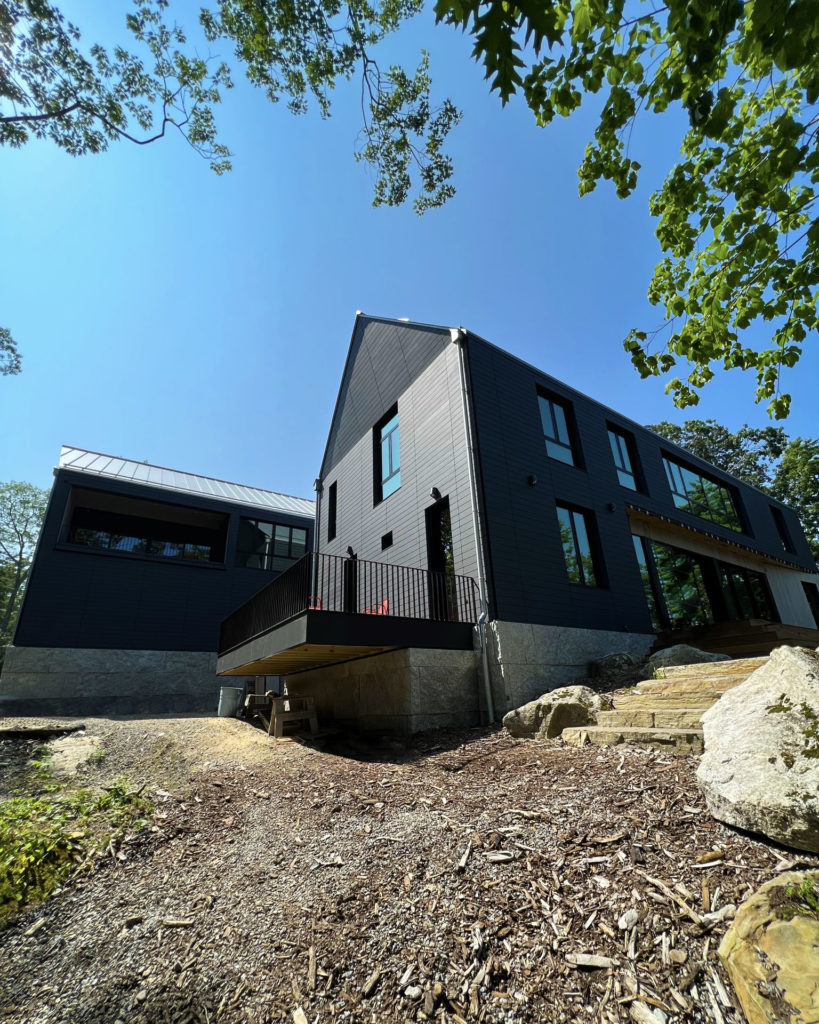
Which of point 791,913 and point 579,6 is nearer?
point 791,913

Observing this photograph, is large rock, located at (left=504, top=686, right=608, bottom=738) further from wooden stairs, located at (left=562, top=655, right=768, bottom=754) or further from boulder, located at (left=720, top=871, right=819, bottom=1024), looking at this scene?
boulder, located at (left=720, top=871, right=819, bottom=1024)

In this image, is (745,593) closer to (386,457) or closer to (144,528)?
(386,457)

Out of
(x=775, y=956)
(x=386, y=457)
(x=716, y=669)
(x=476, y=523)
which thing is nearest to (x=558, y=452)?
(x=476, y=523)

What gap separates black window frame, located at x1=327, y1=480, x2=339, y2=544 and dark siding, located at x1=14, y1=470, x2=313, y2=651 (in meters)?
5.51

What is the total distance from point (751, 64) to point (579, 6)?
161cm

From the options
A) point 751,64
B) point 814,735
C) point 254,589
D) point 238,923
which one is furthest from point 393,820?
point 254,589

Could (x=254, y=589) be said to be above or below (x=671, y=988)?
above

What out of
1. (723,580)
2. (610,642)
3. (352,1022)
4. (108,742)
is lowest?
(352,1022)

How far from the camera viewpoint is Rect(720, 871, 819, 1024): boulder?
5.59 feet

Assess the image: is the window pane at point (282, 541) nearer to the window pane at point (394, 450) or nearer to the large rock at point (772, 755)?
the window pane at point (394, 450)

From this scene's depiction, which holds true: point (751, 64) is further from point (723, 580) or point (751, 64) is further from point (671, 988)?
point (723, 580)

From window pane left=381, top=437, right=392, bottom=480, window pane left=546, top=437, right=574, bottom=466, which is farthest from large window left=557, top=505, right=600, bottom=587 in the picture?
window pane left=381, top=437, right=392, bottom=480

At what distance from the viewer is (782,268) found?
4141 millimetres

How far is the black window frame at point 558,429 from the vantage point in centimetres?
1141
